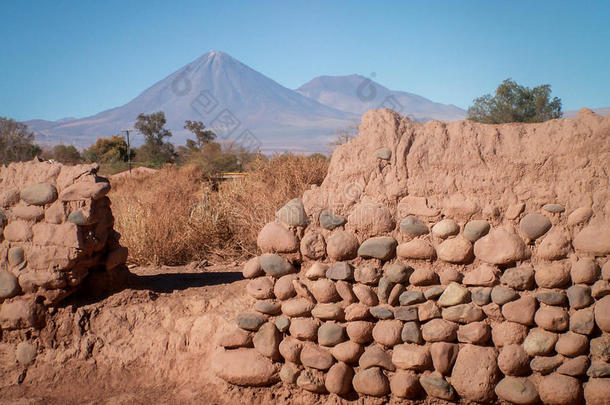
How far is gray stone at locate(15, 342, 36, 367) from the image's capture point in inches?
158

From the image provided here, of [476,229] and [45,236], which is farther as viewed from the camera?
[45,236]

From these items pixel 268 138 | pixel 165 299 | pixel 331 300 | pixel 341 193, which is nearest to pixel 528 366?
pixel 331 300

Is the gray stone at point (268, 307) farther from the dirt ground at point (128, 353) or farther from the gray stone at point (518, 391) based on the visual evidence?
the gray stone at point (518, 391)

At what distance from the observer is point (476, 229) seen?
3.24m

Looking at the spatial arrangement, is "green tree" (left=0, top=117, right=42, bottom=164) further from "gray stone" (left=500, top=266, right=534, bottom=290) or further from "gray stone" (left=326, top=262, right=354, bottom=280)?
"gray stone" (left=500, top=266, right=534, bottom=290)

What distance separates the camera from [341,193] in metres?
3.63

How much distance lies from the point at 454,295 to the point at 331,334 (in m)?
0.83

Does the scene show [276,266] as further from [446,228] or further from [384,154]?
[446,228]

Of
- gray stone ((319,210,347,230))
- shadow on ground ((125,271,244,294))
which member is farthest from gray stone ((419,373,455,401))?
shadow on ground ((125,271,244,294))

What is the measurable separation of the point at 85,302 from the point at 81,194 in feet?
2.94

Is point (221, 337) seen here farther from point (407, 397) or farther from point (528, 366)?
point (528, 366)

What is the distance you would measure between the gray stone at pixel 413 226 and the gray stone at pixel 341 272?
441mm

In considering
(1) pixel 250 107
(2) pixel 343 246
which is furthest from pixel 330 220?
(1) pixel 250 107

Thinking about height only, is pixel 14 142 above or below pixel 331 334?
above
